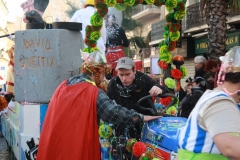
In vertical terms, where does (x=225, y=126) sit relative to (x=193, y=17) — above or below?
below

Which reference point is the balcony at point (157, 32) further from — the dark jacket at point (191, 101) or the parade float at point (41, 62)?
the parade float at point (41, 62)

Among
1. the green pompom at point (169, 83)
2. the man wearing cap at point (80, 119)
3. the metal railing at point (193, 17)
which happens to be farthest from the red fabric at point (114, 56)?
the metal railing at point (193, 17)

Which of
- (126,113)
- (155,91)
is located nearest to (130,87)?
(155,91)

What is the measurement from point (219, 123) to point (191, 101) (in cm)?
489

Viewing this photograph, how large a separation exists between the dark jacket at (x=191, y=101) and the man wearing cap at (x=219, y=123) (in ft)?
14.8

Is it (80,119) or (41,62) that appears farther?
(41,62)

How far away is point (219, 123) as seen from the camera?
2.07m

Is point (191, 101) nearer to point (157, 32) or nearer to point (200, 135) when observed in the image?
point (200, 135)

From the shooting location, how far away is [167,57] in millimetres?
7648

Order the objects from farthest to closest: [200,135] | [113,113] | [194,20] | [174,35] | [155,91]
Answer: [194,20]
[174,35]
[155,91]
[113,113]
[200,135]

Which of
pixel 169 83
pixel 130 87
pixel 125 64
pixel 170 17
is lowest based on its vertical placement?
pixel 169 83

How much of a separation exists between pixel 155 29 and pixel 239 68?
2693cm

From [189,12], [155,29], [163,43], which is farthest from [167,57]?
[155,29]

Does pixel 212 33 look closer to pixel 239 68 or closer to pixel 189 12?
pixel 239 68
